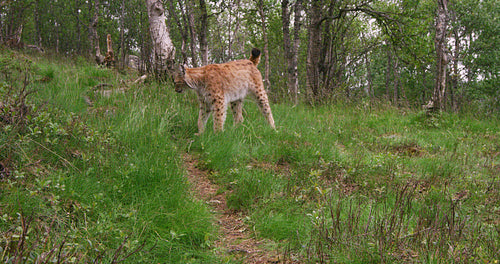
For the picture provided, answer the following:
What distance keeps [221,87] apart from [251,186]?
3428 millimetres

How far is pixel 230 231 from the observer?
3.69 metres

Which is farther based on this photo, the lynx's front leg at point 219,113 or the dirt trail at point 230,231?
the lynx's front leg at point 219,113

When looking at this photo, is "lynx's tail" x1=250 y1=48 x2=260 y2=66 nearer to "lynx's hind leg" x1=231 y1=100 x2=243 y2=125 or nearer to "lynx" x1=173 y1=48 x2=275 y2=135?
"lynx" x1=173 y1=48 x2=275 y2=135

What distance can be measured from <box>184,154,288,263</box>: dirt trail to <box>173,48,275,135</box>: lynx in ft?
5.71

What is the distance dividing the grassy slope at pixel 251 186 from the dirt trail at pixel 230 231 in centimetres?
14

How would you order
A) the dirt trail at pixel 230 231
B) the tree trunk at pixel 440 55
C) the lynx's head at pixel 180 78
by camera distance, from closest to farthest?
the dirt trail at pixel 230 231, the lynx's head at pixel 180 78, the tree trunk at pixel 440 55

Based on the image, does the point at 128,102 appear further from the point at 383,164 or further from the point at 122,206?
the point at 383,164

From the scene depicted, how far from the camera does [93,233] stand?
9.22 ft

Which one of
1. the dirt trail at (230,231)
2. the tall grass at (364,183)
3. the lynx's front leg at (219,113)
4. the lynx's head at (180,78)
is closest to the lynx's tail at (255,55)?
the tall grass at (364,183)

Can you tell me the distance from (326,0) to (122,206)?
1121cm

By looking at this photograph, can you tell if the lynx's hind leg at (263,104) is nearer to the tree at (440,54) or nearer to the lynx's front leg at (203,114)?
the lynx's front leg at (203,114)

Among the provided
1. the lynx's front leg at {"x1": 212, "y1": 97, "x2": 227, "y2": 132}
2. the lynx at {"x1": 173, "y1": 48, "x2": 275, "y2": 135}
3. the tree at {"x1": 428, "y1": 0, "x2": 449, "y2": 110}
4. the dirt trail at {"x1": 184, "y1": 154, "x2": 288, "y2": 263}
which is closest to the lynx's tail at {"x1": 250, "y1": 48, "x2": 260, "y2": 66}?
the lynx at {"x1": 173, "y1": 48, "x2": 275, "y2": 135}

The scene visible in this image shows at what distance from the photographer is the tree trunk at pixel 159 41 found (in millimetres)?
8344

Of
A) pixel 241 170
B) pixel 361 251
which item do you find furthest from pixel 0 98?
pixel 361 251
